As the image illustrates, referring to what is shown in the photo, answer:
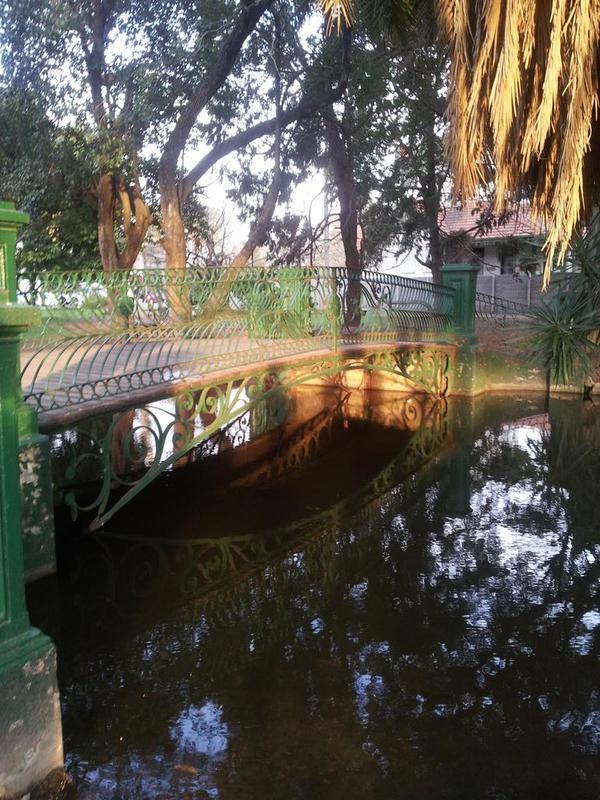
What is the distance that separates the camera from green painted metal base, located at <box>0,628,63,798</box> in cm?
276

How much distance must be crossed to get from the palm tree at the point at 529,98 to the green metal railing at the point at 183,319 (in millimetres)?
2990

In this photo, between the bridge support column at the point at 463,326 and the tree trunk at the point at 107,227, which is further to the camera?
the tree trunk at the point at 107,227

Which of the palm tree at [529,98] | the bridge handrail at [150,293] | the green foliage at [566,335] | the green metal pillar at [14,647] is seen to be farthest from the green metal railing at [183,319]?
the green foliage at [566,335]

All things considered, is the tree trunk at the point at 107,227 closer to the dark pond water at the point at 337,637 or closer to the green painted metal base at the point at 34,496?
the dark pond water at the point at 337,637

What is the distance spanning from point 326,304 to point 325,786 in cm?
687

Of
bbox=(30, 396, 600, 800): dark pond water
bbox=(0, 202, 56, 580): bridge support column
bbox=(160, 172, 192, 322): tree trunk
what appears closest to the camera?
bbox=(30, 396, 600, 800): dark pond water

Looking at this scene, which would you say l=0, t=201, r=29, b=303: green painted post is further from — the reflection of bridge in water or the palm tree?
the palm tree

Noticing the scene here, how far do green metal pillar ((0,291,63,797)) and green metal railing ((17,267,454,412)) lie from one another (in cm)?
369

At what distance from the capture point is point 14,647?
2.81 m

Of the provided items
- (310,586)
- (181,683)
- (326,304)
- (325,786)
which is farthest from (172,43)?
(325,786)

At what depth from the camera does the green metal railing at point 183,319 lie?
7348 mm

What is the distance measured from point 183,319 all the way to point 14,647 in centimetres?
625

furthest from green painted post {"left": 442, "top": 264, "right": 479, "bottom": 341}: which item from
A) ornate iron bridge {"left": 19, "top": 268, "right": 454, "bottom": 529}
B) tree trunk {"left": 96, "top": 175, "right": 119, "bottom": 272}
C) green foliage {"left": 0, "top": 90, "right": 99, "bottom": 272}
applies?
green foliage {"left": 0, "top": 90, "right": 99, "bottom": 272}

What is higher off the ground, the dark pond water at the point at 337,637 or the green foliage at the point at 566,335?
the green foliage at the point at 566,335
